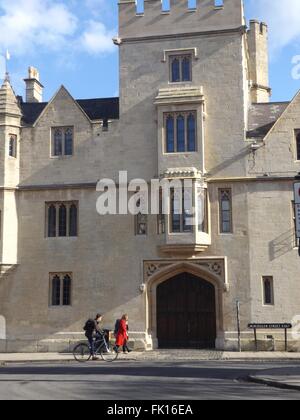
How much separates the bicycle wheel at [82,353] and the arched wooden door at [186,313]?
3.98 m

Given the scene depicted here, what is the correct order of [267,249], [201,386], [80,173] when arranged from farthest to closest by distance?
[80,173], [267,249], [201,386]

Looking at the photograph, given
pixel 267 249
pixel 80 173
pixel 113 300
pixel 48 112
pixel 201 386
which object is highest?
pixel 48 112

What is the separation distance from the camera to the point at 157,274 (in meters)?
27.1

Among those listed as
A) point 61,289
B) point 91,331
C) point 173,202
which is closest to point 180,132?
point 173,202

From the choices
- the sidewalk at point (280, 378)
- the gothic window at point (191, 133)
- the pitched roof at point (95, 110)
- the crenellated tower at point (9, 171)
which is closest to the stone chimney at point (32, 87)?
the pitched roof at point (95, 110)

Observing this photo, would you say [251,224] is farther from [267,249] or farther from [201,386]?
[201,386]

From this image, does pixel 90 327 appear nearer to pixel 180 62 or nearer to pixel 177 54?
pixel 180 62

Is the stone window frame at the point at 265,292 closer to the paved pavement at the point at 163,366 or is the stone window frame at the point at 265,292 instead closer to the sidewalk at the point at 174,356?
the sidewalk at the point at 174,356

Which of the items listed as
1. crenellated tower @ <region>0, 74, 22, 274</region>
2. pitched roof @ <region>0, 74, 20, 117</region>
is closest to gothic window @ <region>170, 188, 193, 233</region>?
crenellated tower @ <region>0, 74, 22, 274</region>

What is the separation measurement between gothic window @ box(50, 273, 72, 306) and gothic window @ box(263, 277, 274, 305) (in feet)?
27.2

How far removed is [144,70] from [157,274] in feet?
29.6

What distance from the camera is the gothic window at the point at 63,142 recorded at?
2882cm
